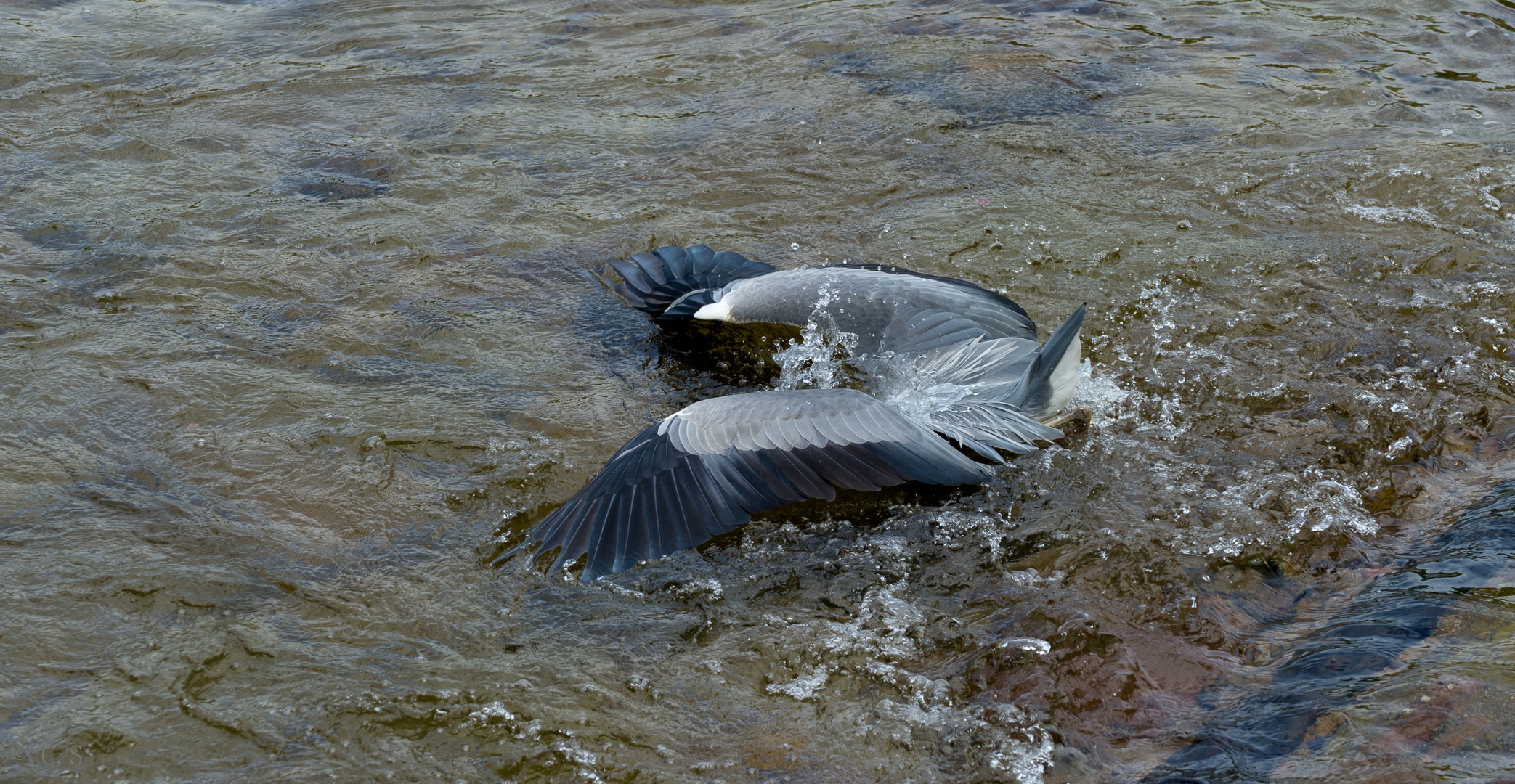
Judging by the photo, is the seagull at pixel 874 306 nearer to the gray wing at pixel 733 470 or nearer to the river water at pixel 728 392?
the river water at pixel 728 392

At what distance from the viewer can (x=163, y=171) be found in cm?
535

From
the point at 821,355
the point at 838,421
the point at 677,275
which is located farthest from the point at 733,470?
the point at 677,275

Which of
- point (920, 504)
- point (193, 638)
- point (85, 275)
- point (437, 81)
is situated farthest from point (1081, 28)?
point (193, 638)

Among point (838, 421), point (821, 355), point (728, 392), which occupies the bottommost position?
point (728, 392)

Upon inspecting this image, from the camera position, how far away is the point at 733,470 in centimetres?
308

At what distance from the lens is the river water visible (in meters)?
2.47

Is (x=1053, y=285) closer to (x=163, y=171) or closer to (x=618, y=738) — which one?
(x=618, y=738)

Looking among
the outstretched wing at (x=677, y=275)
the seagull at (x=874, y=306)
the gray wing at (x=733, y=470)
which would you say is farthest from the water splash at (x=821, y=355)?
the gray wing at (x=733, y=470)

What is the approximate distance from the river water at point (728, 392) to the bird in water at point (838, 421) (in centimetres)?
18

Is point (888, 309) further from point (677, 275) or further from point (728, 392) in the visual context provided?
point (677, 275)

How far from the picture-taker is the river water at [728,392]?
2467mm

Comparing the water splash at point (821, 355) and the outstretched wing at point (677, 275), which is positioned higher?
the outstretched wing at point (677, 275)

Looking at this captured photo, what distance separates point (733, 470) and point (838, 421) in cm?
35

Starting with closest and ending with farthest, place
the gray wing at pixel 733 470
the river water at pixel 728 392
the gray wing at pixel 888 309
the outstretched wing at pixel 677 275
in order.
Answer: the river water at pixel 728 392
the gray wing at pixel 733 470
the gray wing at pixel 888 309
the outstretched wing at pixel 677 275
